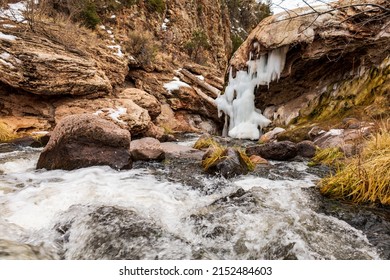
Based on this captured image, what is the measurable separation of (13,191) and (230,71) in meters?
11.4

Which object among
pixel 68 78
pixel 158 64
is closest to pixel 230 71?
pixel 158 64

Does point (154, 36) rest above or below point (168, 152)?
above

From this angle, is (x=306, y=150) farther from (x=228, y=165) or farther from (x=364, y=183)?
(x=364, y=183)

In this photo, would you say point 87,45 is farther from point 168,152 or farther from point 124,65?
point 168,152

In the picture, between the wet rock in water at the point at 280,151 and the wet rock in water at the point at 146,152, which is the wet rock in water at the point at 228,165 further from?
the wet rock in water at the point at 280,151

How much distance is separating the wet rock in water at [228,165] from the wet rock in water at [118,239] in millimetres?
1899

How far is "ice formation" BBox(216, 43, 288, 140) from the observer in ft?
35.7

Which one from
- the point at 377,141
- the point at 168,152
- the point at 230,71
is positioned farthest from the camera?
the point at 230,71

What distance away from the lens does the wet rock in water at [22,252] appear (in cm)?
184

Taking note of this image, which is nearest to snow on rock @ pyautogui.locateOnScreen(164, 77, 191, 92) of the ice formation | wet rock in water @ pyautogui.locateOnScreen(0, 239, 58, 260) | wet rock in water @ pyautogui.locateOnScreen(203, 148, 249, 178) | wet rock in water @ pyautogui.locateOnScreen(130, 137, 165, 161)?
the ice formation

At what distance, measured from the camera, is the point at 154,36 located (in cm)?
1712

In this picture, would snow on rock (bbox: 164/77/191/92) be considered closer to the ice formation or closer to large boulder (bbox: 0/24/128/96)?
the ice formation

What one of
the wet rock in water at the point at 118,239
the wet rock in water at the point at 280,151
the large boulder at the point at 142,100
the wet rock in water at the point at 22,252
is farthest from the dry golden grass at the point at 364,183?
the large boulder at the point at 142,100

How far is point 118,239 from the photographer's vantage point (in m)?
2.27
